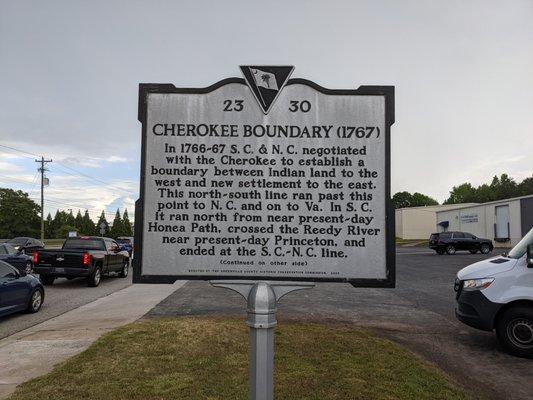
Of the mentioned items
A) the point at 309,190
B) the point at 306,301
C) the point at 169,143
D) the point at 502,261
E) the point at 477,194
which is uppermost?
the point at 477,194

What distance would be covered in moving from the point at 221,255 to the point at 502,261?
20.1ft

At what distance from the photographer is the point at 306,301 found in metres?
12.1

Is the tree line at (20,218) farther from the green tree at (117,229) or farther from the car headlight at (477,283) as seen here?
the car headlight at (477,283)

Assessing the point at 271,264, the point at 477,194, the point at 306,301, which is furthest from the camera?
the point at 477,194

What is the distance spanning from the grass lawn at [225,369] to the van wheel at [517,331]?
5.38ft

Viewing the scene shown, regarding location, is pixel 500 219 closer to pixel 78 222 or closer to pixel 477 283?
pixel 477 283

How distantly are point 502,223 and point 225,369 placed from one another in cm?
4855

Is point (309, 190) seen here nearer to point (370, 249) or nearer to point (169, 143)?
point (370, 249)

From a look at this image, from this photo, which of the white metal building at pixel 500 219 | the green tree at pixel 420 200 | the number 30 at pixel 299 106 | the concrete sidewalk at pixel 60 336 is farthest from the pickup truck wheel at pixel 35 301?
the green tree at pixel 420 200

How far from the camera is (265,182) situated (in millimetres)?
3391

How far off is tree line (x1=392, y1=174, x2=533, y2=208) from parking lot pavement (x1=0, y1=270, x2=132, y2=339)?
94739 millimetres

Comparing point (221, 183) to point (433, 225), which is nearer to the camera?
point (221, 183)

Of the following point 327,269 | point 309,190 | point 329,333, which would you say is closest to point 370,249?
point 327,269

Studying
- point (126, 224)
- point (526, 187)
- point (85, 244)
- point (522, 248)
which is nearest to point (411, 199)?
point (526, 187)
